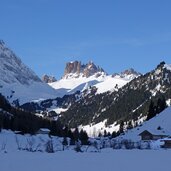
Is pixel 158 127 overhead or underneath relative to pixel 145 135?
overhead

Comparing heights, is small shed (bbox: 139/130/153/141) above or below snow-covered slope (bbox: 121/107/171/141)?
below

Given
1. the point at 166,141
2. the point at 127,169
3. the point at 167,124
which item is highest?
the point at 167,124

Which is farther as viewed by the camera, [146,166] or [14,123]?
[14,123]

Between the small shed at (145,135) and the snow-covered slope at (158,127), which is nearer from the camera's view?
the small shed at (145,135)

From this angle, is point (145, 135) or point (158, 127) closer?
point (145, 135)

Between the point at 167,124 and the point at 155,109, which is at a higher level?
the point at 155,109

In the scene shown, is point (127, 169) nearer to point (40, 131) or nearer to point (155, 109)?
point (40, 131)

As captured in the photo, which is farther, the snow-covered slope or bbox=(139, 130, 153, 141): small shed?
the snow-covered slope

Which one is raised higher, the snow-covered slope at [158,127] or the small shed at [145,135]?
the snow-covered slope at [158,127]

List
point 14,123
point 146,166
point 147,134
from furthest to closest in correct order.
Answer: point 14,123, point 147,134, point 146,166

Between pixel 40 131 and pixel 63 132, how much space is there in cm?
1206


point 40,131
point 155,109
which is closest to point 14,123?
point 40,131

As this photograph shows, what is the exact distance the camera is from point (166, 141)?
79.8 meters

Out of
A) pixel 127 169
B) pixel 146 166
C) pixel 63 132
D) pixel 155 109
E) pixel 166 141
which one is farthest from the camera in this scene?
pixel 155 109
